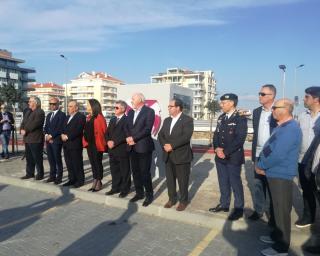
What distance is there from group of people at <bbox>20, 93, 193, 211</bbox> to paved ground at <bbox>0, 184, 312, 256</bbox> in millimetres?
654

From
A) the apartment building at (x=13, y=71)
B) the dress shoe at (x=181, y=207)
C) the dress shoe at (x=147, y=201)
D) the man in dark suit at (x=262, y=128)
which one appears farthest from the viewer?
the apartment building at (x=13, y=71)

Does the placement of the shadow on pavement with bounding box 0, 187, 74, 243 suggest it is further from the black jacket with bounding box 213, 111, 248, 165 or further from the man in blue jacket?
the man in blue jacket

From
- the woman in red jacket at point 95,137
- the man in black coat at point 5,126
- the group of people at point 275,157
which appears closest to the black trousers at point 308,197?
the group of people at point 275,157

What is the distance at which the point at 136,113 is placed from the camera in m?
6.62

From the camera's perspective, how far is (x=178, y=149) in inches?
239

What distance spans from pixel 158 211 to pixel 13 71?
10253 cm

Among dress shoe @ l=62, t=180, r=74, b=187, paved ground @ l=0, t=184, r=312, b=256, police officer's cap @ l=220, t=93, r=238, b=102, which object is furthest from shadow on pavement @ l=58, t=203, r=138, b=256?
police officer's cap @ l=220, t=93, r=238, b=102

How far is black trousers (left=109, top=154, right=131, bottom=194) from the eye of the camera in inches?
277

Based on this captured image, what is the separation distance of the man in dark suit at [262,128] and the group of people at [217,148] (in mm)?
15

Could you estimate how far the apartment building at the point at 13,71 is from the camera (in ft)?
309

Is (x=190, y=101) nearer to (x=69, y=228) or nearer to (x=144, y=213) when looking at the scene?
(x=144, y=213)

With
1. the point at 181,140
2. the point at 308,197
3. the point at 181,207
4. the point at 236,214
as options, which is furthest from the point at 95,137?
the point at 308,197

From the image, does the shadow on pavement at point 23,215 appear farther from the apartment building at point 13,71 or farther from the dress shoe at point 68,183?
the apartment building at point 13,71

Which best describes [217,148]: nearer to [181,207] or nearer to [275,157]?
[181,207]
